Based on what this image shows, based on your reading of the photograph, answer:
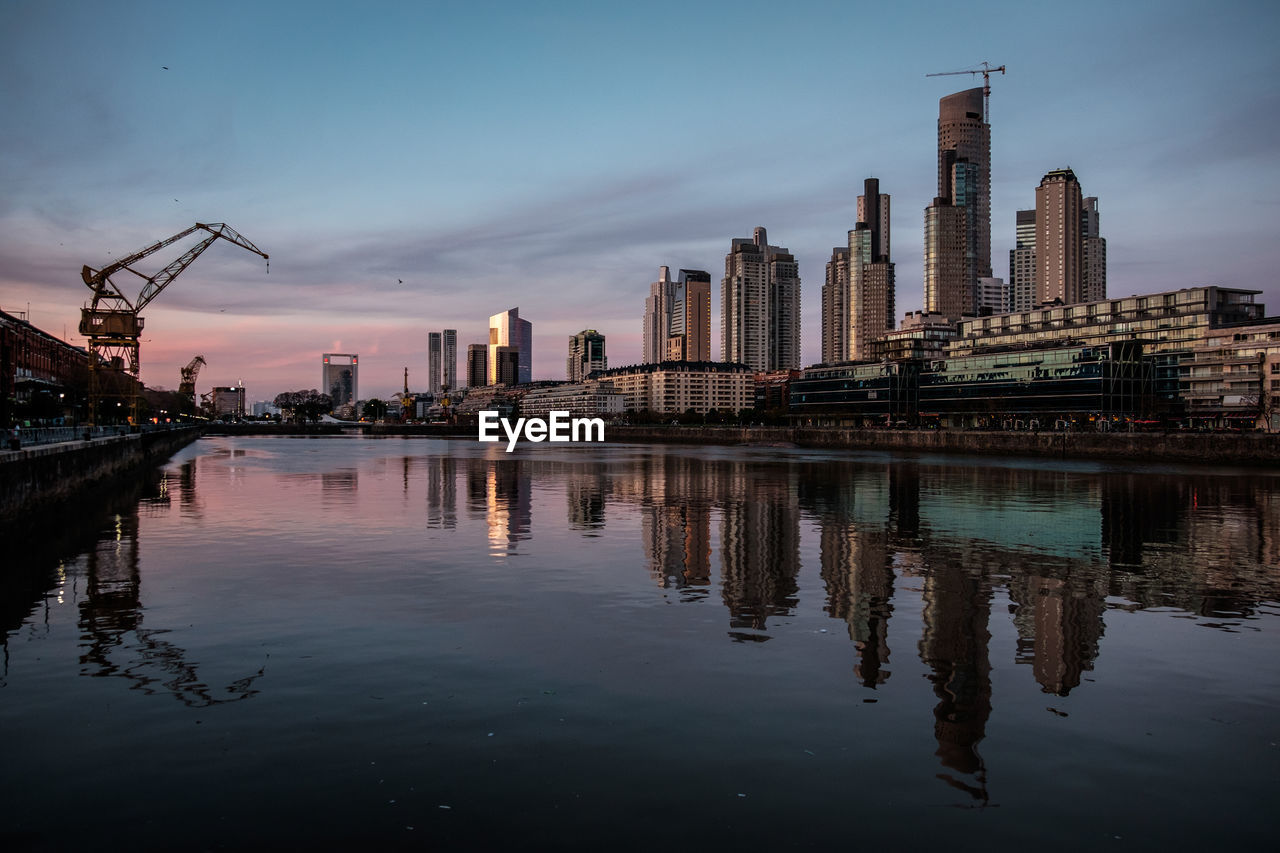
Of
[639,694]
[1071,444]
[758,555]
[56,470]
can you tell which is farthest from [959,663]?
[1071,444]

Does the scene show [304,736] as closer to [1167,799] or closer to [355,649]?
[355,649]

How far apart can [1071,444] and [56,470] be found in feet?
313

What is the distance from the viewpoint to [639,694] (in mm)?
12148

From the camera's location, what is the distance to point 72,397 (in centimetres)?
12694

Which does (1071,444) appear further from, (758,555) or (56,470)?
(56,470)

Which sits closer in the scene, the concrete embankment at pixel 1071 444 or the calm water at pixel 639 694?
the calm water at pixel 639 694

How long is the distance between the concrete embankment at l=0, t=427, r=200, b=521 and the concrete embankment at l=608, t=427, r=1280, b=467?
8995 cm

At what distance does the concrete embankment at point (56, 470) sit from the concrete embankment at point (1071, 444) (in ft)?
295

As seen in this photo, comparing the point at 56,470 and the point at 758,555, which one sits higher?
the point at 56,470

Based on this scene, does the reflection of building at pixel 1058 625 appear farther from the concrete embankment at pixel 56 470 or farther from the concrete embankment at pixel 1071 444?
the concrete embankment at pixel 1071 444

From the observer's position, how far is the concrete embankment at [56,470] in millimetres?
30422

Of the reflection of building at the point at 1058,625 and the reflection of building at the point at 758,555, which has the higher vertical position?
the reflection of building at the point at 758,555

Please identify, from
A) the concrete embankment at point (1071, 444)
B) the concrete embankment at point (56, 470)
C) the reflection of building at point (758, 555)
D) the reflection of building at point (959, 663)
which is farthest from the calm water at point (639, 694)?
the concrete embankment at point (1071, 444)

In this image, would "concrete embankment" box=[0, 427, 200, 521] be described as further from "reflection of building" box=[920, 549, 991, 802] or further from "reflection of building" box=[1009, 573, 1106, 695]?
"reflection of building" box=[1009, 573, 1106, 695]
